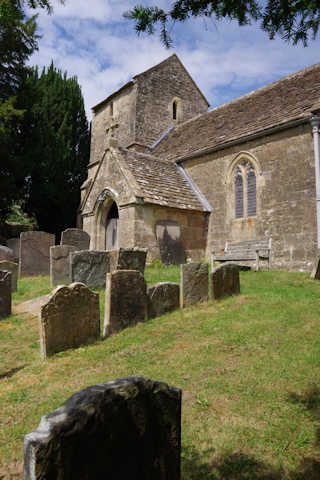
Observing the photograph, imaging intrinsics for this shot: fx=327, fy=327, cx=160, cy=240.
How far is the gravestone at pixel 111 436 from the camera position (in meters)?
1.34

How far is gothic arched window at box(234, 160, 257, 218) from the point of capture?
13164mm

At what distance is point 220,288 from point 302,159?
6876 mm

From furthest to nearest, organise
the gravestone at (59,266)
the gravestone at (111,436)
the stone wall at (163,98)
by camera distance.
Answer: the stone wall at (163,98) → the gravestone at (59,266) → the gravestone at (111,436)

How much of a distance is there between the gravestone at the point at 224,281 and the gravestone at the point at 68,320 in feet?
9.31

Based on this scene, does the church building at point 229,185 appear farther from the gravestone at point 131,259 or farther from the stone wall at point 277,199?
the gravestone at point 131,259

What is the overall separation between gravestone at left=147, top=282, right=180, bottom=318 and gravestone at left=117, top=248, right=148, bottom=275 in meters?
1.93

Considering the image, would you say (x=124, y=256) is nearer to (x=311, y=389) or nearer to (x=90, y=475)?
(x=311, y=389)

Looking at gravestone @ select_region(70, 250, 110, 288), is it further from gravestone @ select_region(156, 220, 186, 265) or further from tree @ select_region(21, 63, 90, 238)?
tree @ select_region(21, 63, 90, 238)

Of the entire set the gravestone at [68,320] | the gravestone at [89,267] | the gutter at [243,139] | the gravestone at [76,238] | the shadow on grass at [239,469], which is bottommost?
the shadow on grass at [239,469]

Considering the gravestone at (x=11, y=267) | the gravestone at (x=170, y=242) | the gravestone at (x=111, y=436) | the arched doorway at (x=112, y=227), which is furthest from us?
the arched doorway at (x=112, y=227)

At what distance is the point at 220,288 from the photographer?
711 centimetres

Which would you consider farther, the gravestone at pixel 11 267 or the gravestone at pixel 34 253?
the gravestone at pixel 34 253

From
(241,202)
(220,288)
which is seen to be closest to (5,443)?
(220,288)

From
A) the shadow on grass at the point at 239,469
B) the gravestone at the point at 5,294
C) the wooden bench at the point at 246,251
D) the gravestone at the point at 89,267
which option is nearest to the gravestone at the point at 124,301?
the gravestone at the point at 5,294
